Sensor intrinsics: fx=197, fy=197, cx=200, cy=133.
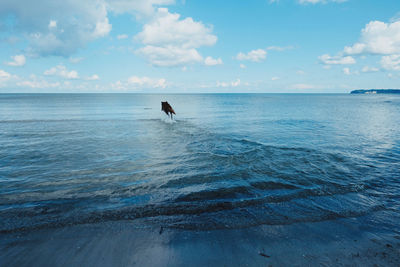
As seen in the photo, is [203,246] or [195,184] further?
[195,184]

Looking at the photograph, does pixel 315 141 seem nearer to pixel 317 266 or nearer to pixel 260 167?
pixel 260 167

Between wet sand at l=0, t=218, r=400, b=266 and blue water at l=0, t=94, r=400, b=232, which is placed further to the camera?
blue water at l=0, t=94, r=400, b=232

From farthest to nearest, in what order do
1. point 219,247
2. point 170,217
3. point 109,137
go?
point 109,137 → point 170,217 → point 219,247

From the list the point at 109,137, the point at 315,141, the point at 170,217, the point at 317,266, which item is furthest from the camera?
the point at 109,137

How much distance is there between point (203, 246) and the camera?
5.12 metres

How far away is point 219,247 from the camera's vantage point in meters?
5.06

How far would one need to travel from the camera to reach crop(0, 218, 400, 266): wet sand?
15.3ft

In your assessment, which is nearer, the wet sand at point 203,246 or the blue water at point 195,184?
the wet sand at point 203,246

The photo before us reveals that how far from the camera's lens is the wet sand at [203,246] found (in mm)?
4660

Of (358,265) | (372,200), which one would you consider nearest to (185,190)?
(358,265)

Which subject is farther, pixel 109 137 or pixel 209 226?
pixel 109 137

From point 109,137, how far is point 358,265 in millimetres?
19678

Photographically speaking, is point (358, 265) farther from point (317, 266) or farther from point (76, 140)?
point (76, 140)

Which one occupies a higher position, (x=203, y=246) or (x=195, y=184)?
(x=195, y=184)
